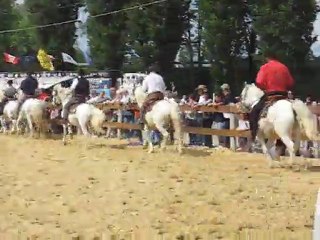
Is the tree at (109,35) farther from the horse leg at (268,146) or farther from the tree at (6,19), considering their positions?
the tree at (6,19)

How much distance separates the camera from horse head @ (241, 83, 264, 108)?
1611cm

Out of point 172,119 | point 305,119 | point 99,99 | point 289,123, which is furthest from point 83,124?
point 305,119

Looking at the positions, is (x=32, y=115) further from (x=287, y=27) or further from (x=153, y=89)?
(x=287, y=27)

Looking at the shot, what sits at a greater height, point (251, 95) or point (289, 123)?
point (251, 95)

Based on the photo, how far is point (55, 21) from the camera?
144 ft

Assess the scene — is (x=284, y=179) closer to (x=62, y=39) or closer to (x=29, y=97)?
(x=29, y=97)

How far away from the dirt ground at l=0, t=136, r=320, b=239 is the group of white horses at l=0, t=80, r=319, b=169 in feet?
2.20

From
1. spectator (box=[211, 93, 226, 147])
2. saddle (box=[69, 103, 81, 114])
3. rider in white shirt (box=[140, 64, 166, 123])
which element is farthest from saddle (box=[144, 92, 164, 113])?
saddle (box=[69, 103, 81, 114])

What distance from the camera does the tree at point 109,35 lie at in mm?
36219

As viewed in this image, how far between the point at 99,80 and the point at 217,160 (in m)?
15.4

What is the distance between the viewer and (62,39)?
143ft

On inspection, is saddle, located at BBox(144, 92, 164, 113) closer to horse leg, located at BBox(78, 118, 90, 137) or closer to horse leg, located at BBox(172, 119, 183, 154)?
horse leg, located at BBox(172, 119, 183, 154)

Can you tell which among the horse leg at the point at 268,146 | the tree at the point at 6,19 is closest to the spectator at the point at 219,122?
the horse leg at the point at 268,146

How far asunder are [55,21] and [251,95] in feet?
95.5
